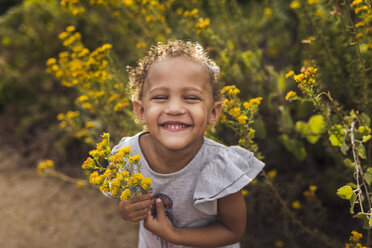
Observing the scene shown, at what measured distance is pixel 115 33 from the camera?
10.3 ft

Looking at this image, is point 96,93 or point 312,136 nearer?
point 312,136

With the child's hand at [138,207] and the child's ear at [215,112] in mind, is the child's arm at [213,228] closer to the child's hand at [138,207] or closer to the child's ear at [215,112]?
the child's hand at [138,207]

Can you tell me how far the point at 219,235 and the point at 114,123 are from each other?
44.6 inches

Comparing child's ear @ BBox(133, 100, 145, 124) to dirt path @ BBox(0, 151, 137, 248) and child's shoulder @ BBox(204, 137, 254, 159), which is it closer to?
child's shoulder @ BBox(204, 137, 254, 159)

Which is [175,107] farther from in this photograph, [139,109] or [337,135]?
[337,135]

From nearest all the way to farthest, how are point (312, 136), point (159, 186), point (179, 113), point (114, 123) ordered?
point (179, 113) → point (159, 186) → point (312, 136) → point (114, 123)

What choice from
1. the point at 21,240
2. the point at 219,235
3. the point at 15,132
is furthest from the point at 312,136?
the point at 15,132

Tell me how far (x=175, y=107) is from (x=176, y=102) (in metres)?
0.02

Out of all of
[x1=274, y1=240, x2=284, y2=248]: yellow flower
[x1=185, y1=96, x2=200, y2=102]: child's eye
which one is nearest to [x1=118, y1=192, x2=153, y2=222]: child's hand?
[x1=185, y1=96, x2=200, y2=102]: child's eye

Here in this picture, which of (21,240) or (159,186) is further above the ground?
(159,186)

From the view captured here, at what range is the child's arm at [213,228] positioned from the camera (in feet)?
3.89

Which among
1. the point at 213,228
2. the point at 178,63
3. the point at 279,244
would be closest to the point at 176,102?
the point at 178,63

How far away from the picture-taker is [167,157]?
4.03 feet

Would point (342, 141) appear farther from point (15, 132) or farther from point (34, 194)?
point (15, 132)
